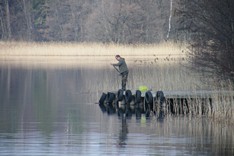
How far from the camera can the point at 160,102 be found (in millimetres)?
25031

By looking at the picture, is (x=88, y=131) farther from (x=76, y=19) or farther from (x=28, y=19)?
(x=28, y=19)

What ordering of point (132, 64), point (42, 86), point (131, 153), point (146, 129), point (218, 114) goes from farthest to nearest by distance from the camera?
point (132, 64)
point (42, 86)
point (218, 114)
point (146, 129)
point (131, 153)

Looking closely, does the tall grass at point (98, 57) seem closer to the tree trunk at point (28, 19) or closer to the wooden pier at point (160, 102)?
the wooden pier at point (160, 102)

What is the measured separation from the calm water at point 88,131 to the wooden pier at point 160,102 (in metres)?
0.63

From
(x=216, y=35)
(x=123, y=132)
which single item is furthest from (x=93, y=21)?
(x=123, y=132)

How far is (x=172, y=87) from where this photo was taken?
29844 millimetres

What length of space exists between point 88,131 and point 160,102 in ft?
18.8

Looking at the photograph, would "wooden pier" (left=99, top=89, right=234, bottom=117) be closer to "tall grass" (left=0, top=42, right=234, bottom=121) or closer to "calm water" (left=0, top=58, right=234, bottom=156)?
"calm water" (left=0, top=58, right=234, bottom=156)

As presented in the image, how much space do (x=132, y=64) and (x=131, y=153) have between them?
34.2 m

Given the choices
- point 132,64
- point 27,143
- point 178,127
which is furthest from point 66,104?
point 132,64

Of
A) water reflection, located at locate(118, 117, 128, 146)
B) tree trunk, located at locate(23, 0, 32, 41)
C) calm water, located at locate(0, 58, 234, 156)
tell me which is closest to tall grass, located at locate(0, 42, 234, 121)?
calm water, located at locate(0, 58, 234, 156)

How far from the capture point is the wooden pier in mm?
23598

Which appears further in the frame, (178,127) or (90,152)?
(178,127)

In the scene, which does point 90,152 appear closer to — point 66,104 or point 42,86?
point 66,104
